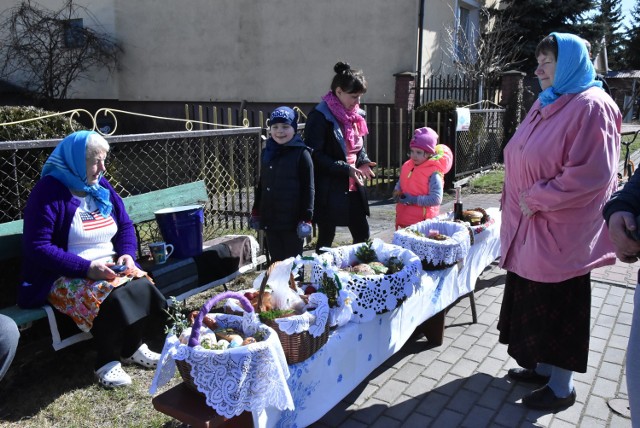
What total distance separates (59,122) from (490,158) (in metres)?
9.65

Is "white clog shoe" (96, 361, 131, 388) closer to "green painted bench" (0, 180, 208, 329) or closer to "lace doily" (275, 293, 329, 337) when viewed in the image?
"green painted bench" (0, 180, 208, 329)

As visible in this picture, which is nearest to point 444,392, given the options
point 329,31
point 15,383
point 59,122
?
point 15,383

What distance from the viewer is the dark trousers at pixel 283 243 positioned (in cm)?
399

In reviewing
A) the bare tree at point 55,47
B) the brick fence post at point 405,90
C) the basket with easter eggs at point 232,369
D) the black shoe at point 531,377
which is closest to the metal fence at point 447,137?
the brick fence post at point 405,90

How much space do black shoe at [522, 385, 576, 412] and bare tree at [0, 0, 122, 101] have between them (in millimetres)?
16912

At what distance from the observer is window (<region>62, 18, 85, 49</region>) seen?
1692 cm

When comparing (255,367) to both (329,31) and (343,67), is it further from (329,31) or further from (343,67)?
(329,31)

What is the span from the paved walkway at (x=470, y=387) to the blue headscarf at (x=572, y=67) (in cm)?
171

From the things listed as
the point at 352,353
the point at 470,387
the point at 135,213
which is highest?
the point at 135,213

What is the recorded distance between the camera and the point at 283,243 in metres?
4.04

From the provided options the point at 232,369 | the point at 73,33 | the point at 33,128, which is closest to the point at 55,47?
the point at 73,33

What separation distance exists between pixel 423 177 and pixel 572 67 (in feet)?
5.75

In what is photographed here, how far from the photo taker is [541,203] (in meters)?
2.62

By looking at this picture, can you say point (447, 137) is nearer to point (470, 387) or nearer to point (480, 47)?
point (480, 47)
